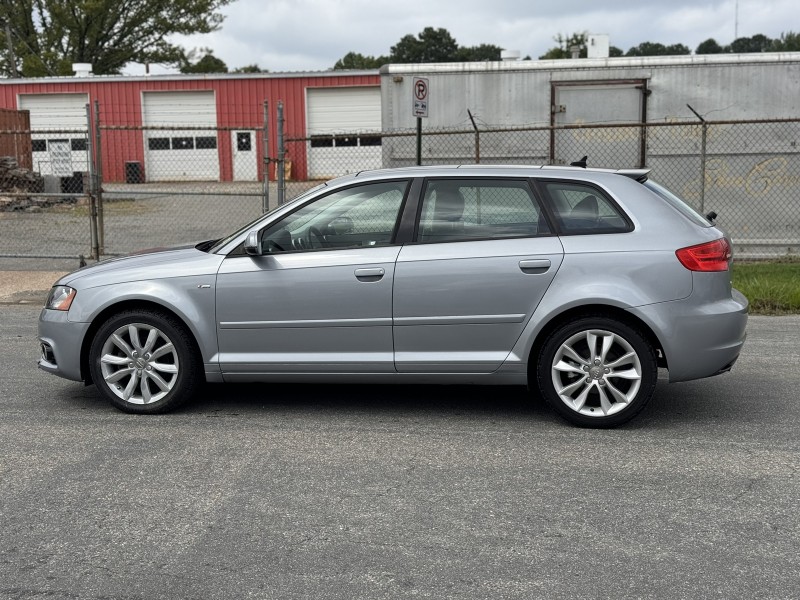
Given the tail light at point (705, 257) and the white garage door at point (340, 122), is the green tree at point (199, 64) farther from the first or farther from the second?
the tail light at point (705, 257)

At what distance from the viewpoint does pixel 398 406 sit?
6.26m

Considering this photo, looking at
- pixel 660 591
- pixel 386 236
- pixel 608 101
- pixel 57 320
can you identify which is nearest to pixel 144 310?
pixel 57 320

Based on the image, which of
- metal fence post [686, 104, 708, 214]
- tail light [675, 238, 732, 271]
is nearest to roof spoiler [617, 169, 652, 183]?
tail light [675, 238, 732, 271]

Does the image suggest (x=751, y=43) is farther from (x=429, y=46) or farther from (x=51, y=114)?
→ (x=51, y=114)

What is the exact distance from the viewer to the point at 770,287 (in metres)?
10.4

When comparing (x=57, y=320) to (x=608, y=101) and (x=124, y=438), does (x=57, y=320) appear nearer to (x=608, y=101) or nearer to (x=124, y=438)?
(x=124, y=438)

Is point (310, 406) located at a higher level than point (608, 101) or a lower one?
lower

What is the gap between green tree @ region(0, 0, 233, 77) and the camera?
45781 mm

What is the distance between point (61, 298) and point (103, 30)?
44.6 meters

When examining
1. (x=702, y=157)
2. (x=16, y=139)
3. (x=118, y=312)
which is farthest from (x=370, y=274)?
(x=16, y=139)

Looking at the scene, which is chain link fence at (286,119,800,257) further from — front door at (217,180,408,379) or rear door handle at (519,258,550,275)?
rear door handle at (519,258,550,275)

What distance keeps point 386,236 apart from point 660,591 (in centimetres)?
297

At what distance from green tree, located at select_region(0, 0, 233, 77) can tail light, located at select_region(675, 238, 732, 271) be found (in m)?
45.0

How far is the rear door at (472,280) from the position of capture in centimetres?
556
